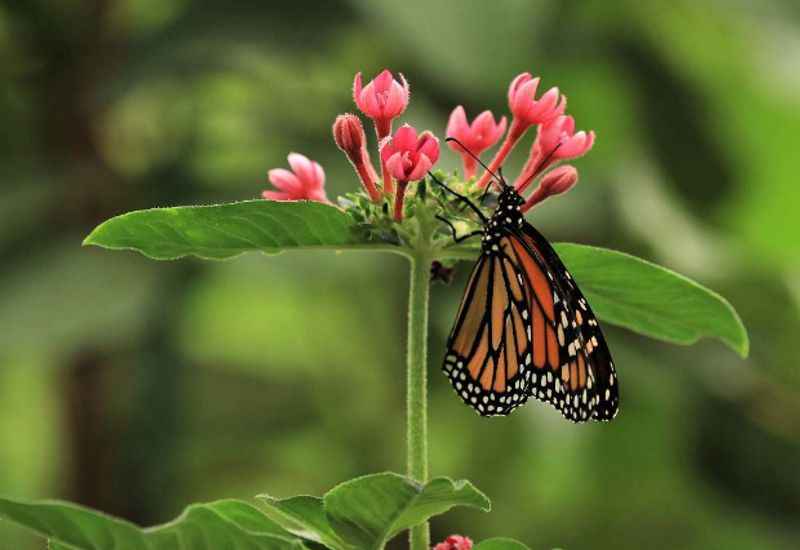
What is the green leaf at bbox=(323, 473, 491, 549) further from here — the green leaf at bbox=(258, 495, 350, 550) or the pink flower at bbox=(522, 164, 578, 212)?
the pink flower at bbox=(522, 164, 578, 212)

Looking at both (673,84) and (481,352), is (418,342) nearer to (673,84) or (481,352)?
(481,352)

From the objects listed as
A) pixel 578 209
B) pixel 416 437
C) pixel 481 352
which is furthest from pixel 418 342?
pixel 578 209

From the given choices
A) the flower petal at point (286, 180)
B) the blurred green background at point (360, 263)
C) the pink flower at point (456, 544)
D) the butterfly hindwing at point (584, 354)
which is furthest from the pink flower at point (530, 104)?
the blurred green background at point (360, 263)

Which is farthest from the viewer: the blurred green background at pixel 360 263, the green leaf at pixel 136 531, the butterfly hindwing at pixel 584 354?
the blurred green background at pixel 360 263

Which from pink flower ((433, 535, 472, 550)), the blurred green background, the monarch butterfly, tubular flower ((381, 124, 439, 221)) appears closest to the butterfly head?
the monarch butterfly

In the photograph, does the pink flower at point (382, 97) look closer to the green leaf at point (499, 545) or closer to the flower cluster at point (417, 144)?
the flower cluster at point (417, 144)

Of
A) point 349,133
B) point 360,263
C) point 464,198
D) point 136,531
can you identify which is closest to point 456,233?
point 464,198

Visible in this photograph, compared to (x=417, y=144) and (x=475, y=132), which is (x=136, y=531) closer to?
(x=417, y=144)
